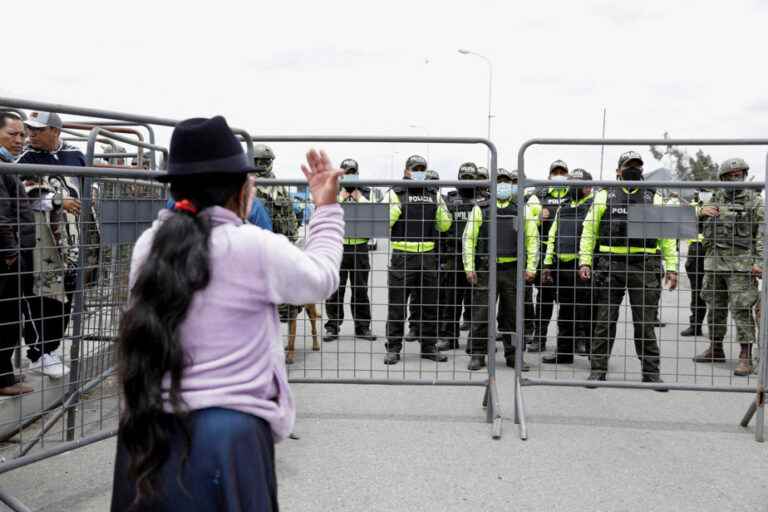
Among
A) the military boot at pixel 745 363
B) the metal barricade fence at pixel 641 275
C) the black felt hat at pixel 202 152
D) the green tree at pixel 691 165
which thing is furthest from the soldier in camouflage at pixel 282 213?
the green tree at pixel 691 165

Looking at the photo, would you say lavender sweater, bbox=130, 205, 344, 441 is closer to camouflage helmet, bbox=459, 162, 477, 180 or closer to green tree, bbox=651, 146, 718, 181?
camouflage helmet, bbox=459, 162, 477, 180

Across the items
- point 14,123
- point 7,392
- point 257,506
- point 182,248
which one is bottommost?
point 7,392

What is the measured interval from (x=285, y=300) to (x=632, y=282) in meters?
5.25

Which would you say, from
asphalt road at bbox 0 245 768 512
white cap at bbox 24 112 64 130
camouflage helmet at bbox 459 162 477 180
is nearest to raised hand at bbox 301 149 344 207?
asphalt road at bbox 0 245 768 512

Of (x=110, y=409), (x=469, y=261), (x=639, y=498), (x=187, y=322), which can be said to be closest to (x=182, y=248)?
(x=187, y=322)

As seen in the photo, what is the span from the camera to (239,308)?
7.34ft

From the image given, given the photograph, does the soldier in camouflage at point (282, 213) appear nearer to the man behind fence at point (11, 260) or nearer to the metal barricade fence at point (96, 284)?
the metal barricade fence at point (96, 284)

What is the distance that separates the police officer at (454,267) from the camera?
6688 mm

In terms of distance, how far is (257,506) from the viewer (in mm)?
2273

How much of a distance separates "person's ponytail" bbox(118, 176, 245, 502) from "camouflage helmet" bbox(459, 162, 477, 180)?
751 cm

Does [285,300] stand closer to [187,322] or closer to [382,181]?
[187,322]

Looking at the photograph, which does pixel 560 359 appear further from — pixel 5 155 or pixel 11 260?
pixel 5 155

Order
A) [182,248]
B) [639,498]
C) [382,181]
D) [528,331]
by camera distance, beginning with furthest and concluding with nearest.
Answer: [528,331] < [382,181] < [639,498] < [182,248]

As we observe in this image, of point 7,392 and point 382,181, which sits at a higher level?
point 382,181
